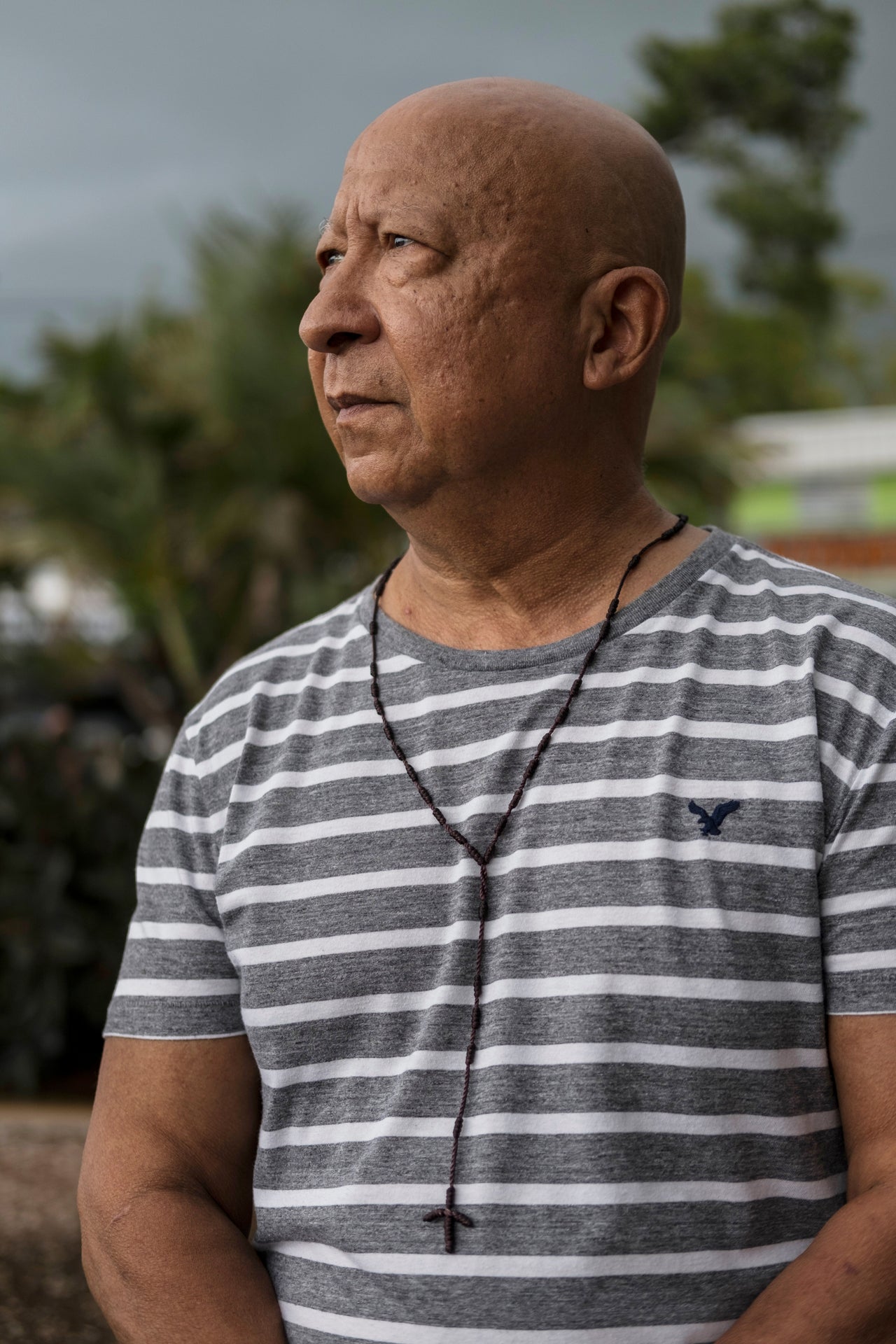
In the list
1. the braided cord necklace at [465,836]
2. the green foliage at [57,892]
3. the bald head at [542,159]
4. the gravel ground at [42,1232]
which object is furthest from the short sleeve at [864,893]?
the green foliage at [57,892]

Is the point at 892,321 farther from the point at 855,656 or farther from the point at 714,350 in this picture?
the point at 855,656

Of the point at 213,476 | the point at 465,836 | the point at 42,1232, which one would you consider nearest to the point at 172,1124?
the point at 465,836

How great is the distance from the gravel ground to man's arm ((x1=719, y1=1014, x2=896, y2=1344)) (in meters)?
2.47

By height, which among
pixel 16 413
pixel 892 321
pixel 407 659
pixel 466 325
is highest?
pixel 466 325

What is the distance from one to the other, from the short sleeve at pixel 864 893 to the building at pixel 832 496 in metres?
18.2

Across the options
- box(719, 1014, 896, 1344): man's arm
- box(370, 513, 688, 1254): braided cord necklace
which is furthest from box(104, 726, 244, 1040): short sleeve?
box(719, 1014, 896, 1344): man's arm

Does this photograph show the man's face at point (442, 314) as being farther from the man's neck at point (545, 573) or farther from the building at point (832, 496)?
the building at point (832, 496)

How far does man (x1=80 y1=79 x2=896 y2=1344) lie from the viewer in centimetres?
142

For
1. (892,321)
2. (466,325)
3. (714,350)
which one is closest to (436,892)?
(466,325)

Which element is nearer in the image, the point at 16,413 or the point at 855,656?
the point at 855,656

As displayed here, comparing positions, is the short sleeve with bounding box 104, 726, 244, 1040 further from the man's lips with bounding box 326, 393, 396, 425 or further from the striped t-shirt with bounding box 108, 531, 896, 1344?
the man's lips with bounding box 326, 393, 396, 425

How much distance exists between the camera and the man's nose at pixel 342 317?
1575 millimetres

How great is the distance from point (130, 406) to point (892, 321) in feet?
128

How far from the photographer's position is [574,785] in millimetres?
1532
